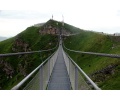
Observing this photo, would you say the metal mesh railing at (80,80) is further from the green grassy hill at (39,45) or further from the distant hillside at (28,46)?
the distant hillside at (28,46)

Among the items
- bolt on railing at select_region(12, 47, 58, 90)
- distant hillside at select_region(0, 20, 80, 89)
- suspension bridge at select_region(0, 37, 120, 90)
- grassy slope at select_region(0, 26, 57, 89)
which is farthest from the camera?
distant hillside at select_region(0, 20, 80, 89)

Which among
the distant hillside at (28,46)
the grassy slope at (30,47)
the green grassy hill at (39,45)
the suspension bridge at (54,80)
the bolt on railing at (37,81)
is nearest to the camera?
the bolt on railing at (37,81)

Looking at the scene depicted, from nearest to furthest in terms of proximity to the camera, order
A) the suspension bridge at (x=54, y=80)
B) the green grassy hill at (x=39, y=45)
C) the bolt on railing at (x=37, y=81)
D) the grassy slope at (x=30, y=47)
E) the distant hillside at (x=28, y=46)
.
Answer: the bolt on railing at (x=37, y=81)
the suspension bridge at (x=54, y=80)
the green grassy hill at (x=39, y=45)
the grassy slope at (x=30, y=47)
the distant hillside at (x=28, y=46)

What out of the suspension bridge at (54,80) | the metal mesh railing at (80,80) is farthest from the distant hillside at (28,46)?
the metal mesh railing at (80,80)

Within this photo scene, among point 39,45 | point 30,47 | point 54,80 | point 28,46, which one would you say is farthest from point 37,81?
point 28,46

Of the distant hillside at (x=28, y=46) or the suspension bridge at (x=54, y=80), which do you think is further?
the distant hillside at (x=28, y=46)

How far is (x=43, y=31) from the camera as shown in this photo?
162 metres

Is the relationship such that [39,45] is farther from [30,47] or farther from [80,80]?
[80,80]

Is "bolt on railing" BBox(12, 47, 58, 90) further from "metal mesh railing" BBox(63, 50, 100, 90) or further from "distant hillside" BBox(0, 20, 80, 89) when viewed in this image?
"distant hillside" BBox(0, 20, 80, 89)

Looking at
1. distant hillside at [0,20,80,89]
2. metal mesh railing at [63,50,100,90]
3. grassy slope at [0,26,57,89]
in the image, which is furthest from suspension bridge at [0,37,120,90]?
distant hillside at [0,20,80,89]
